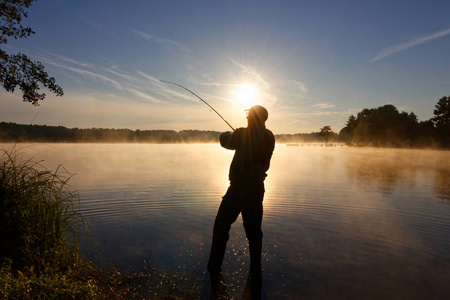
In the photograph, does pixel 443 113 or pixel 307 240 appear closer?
pixel 307 240

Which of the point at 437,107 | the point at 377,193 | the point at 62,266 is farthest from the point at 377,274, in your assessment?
the point at 437,107

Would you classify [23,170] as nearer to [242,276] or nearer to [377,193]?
[242,276]

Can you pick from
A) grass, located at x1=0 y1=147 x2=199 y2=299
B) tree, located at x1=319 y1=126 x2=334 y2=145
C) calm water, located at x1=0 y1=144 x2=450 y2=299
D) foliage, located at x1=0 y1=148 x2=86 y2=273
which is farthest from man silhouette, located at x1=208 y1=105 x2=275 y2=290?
tree, located at x1=319 y1=126 x2=334 y2=145

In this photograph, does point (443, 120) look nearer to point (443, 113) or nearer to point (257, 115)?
point (443, 113)

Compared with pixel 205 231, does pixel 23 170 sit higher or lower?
higher

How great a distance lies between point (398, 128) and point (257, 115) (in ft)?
371

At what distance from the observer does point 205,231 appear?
28.2 ft

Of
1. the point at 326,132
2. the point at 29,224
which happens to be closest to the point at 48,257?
the point at 29,224

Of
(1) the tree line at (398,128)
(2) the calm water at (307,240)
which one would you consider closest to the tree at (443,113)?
(1) the tree line at (398,128)

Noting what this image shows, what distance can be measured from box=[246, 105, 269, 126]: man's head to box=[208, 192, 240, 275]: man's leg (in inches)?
56.4

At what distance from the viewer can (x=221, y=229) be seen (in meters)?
5.67

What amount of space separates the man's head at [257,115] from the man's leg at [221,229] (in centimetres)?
143

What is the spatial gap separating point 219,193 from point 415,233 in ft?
28.4

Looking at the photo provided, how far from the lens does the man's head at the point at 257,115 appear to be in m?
5.51
